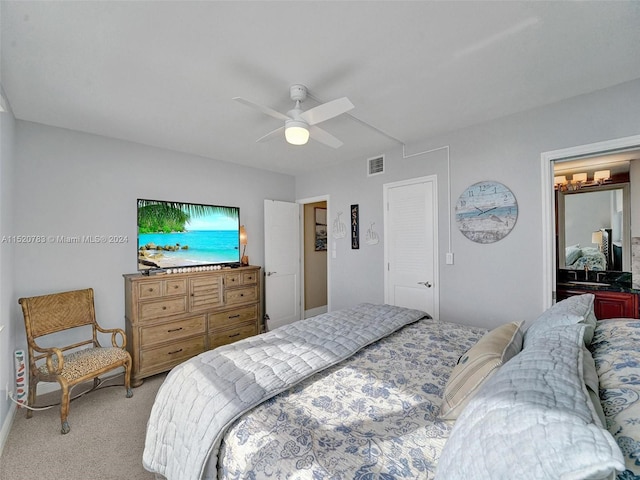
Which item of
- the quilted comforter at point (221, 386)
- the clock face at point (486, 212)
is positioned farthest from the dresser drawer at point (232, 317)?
the clock face at point (486, 212)

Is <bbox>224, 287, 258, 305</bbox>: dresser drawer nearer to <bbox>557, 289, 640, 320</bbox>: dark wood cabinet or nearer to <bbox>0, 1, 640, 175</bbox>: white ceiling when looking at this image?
<bbox>0, 1, 640, 175</bbox>: white ceiling

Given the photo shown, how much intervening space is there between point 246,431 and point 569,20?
2.54m

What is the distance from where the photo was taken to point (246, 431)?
1.12 meters

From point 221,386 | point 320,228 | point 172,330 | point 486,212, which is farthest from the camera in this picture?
point 320,228

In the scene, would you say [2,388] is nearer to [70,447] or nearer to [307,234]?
[70,447]

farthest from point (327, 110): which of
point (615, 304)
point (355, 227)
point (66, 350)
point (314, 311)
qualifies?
point (314, 311)

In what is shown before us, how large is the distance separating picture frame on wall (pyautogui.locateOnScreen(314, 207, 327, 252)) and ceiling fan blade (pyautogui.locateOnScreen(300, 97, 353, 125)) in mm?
3404

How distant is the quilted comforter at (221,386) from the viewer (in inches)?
47.2

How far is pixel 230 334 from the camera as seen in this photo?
360 centimetres

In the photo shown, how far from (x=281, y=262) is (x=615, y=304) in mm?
3971

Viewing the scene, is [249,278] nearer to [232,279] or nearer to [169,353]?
[232,279]

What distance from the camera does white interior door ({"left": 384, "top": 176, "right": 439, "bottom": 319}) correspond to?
329cm

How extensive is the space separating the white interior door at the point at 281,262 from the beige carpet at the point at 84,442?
6.70 ft

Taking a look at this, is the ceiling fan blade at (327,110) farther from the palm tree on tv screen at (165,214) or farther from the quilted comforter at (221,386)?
the palm tree on tv screen at (165,214)
